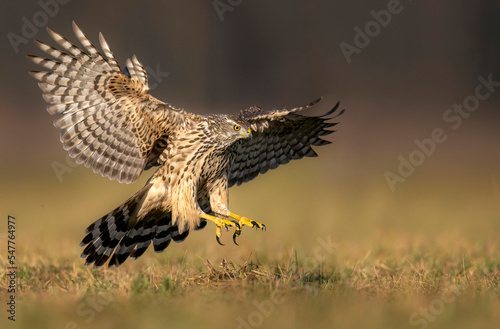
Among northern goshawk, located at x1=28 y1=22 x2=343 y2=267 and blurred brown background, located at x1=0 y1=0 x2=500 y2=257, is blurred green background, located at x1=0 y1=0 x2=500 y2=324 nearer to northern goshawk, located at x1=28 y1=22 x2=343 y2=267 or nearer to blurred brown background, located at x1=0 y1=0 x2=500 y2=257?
blurred brown background, located at x1=0 y1=0 x2=500 y2=257

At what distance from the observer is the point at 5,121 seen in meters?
16.2

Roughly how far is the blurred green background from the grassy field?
11 centimetres

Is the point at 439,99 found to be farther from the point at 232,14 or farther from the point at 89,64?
the point at 89,64

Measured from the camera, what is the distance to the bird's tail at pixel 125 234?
6.52 meters

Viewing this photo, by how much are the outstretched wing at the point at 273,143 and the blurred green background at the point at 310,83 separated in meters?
3.33

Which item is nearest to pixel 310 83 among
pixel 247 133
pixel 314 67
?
pixel 314 67

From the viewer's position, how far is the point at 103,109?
6164mm

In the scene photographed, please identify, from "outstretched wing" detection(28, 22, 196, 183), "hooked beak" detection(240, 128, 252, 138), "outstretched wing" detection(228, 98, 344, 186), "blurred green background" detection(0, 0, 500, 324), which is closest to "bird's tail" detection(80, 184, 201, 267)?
"outstretched wing" detection(28, 22, 196, 183)

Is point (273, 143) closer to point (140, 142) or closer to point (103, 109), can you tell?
point (140, 142)

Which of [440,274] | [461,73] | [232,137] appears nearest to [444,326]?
[440,274]

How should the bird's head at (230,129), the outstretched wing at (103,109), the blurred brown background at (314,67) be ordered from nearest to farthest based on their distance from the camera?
the outstretched wing at (103,109), the bird's head at (230,129), the blurred brown background at (314,67)

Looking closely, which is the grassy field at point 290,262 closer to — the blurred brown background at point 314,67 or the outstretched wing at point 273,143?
the outstretched wing at point 273,143

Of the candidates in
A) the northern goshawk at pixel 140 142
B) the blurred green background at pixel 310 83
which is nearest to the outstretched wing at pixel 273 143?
the northern goshawk at pixel 140 142

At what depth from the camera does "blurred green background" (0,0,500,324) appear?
1177 cm
